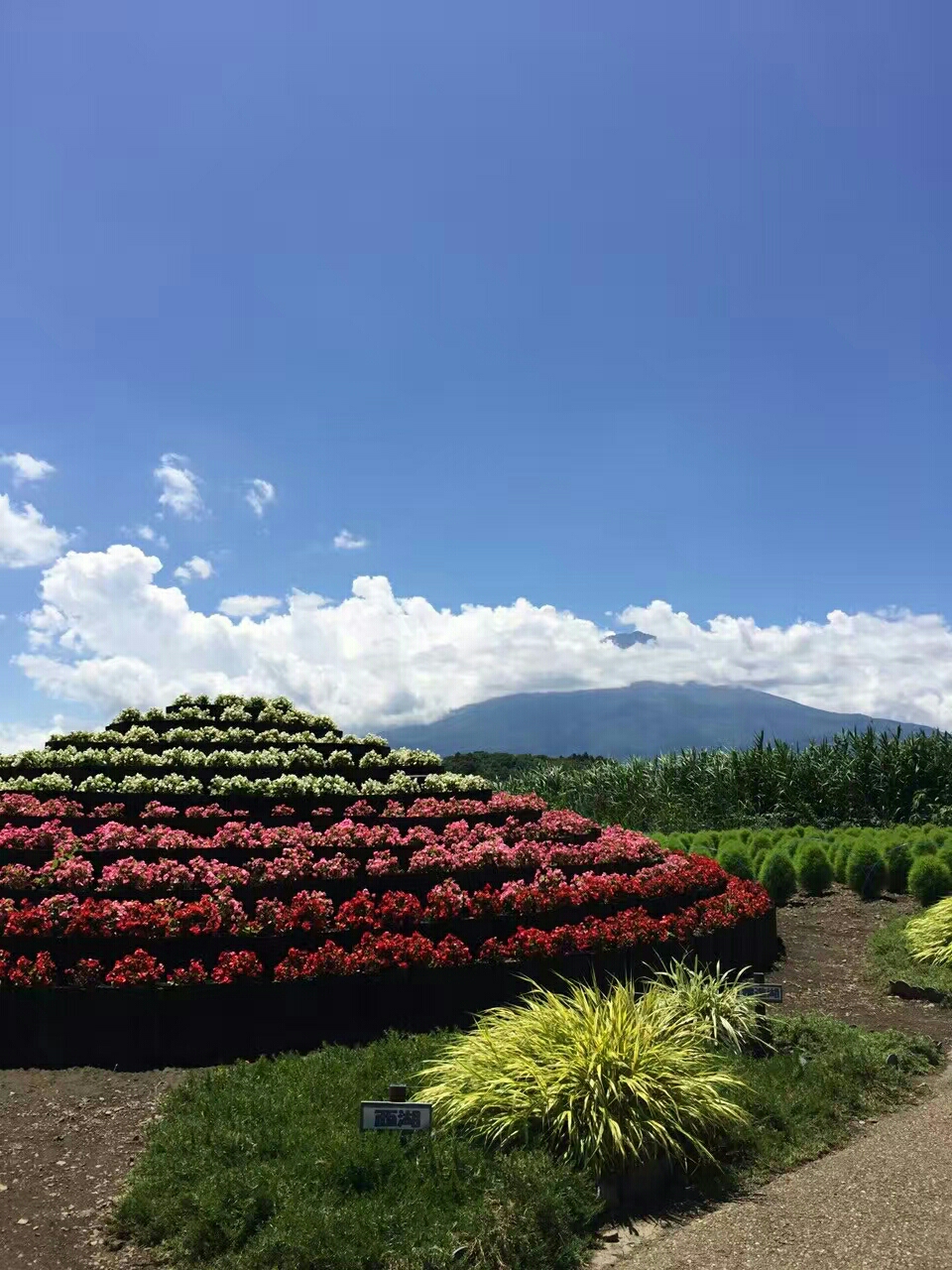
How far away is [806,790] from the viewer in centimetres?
2723

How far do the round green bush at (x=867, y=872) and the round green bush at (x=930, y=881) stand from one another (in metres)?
1.09

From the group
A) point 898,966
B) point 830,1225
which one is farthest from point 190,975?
point 898,966

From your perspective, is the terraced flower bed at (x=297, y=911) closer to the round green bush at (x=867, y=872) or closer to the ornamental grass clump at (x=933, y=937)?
the ornamental grass clump at (x=933, y=937)

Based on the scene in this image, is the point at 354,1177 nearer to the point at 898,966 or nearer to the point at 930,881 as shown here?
the point at 898,966

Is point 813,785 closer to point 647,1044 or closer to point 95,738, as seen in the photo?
point 95,738

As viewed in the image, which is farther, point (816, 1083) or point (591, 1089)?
point (816, 1083)

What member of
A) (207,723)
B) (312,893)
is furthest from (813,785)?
(312,893)

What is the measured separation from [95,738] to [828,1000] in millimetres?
12511

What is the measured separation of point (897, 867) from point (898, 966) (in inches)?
189

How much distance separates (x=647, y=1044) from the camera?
6.13 m

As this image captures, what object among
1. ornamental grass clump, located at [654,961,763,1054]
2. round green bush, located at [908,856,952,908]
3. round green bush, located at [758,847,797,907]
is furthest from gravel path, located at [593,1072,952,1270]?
round green bush, located at [758,847,797,907]

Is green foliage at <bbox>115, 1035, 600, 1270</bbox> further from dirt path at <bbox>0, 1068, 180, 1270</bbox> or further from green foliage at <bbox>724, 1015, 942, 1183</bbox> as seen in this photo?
green foliage at <bbox>724, 1015, 942, 1183</bbox>

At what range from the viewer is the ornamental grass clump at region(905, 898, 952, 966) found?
11.4 m

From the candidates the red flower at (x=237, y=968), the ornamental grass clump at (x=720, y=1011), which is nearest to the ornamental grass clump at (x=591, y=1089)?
the ornamental grass clump at (x=720, y=1011)
